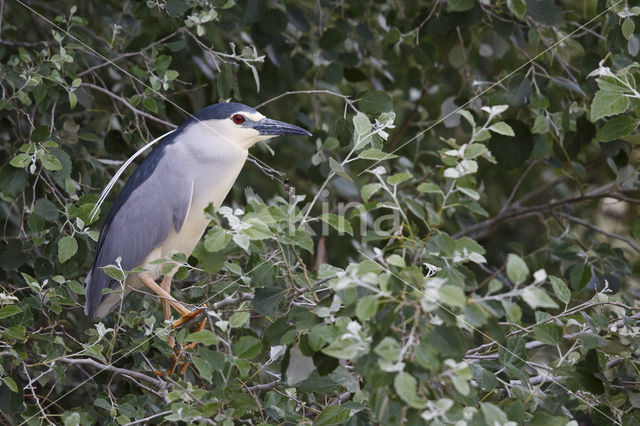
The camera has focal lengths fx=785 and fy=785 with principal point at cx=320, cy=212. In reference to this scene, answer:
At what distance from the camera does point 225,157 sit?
214cm

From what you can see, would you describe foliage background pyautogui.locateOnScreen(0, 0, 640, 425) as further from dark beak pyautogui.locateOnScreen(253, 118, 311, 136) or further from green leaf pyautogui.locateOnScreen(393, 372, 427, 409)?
dark beak pyautogui.locateOnScreen(253, 118, 311, 136)

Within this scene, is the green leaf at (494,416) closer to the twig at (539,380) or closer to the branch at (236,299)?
the twig at (539,380)

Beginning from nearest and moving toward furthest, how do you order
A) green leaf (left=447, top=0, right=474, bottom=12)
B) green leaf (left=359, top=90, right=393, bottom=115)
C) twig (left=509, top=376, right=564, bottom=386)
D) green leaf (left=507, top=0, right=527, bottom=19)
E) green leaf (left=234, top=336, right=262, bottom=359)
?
green leaf (left=234, top=336, right=262, bottom=359), twig (left=509, top=376, right=564, bottom=386), green leaf (left=359, top=90, right=393, bottom=115), green leaf (left=507, top=0, right=527, bottom=19), green leaf (left=447, top=0, right=474, bottom=12)

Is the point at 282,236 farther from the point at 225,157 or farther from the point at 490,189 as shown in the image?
the point at 490,189

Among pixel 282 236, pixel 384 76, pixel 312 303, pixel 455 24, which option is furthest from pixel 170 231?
pixel 384 76

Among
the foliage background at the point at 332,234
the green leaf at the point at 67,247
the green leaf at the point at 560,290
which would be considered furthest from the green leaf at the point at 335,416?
the green leaf at the point at 67,247

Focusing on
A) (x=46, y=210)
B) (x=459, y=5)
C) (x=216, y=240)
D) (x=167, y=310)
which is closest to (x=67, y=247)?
(x=46, y=210)

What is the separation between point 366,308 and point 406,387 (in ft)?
0.43

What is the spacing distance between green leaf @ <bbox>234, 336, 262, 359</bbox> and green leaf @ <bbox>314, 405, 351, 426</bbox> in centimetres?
18

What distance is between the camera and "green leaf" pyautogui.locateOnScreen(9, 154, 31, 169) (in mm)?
1979

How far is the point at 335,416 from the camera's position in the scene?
1475 millimetres

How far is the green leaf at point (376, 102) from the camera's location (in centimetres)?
208

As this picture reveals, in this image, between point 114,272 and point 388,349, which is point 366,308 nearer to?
point 388,349

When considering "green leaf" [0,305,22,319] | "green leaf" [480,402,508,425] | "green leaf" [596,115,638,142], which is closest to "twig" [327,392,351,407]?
"green leaf" [480,402,508,425]
